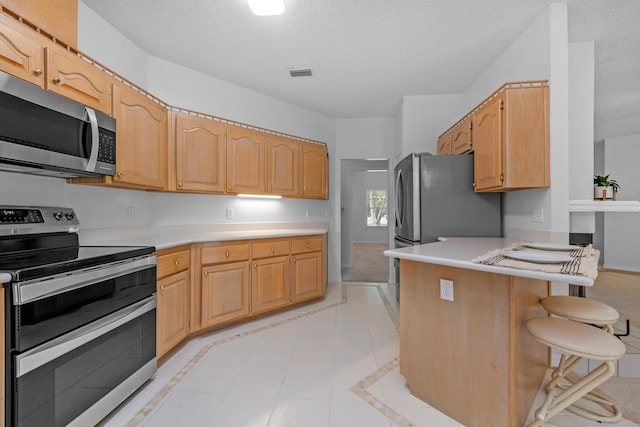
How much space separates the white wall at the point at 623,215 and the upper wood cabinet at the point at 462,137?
14.9 feet

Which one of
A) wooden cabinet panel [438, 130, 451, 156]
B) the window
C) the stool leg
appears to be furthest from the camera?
the window

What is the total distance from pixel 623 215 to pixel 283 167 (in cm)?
612

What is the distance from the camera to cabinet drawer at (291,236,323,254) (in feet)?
10.9

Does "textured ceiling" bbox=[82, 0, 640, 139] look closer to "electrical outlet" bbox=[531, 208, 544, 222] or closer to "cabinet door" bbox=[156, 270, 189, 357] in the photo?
"electrical outlet" bbox=[531, 208, 544, 222]

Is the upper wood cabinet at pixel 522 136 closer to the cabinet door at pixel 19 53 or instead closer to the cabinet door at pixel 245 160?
the cabinet door at pixel 245 160

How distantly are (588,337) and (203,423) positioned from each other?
75.4 inches

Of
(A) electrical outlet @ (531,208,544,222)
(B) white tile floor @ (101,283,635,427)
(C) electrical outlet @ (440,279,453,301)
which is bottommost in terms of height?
(B) white tile floor @ (101,283,635,427)

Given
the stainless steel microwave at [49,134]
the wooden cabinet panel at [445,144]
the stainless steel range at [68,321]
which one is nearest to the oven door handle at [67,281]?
the stainless steel range at [68,321]

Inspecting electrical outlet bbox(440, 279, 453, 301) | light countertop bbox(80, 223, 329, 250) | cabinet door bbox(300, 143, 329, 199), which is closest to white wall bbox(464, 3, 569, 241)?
electrical outlet bbox(440, 279, 453, 301)

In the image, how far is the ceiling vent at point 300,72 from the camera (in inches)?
122

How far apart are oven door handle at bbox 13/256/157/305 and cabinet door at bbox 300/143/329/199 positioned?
2286 millimetres

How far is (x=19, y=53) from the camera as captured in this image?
140 cm

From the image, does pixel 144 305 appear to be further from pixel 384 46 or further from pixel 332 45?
pixel 384 46

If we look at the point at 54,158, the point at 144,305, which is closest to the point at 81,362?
the point at 144,305
